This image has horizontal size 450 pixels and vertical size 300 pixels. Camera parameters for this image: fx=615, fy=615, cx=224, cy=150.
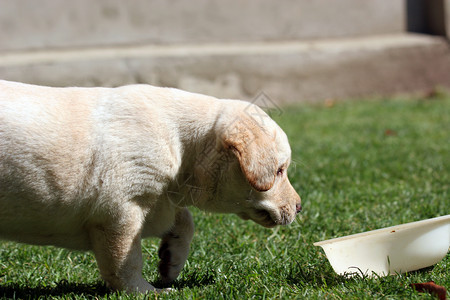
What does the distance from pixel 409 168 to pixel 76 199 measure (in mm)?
3746

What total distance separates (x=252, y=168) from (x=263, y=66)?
7158 mm

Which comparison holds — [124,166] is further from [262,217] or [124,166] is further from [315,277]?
[315,277]

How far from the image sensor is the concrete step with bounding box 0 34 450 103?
885 centimetres

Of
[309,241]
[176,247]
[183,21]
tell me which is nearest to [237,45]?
[183,21]

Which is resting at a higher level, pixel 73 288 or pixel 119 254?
pixel 119 254

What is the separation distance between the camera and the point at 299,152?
6.61 meters

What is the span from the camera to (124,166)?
9.67 ft

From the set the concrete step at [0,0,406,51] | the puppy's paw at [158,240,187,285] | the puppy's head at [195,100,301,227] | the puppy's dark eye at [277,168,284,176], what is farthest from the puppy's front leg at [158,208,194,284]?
the concrete step at [0,0,406,51]

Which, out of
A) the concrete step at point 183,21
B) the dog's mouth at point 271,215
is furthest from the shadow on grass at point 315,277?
the concrete step at point 183,21

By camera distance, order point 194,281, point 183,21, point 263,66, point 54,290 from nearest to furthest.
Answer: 1. point 54,290
2. point 194,281
3. point 183,21
4. point 263,66

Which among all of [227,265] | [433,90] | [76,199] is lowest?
[433,90]

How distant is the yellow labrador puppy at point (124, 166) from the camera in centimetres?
291

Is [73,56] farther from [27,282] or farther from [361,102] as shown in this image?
[27,282]

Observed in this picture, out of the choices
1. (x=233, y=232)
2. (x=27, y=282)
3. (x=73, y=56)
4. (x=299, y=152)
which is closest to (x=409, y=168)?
(x=299, y=152)
